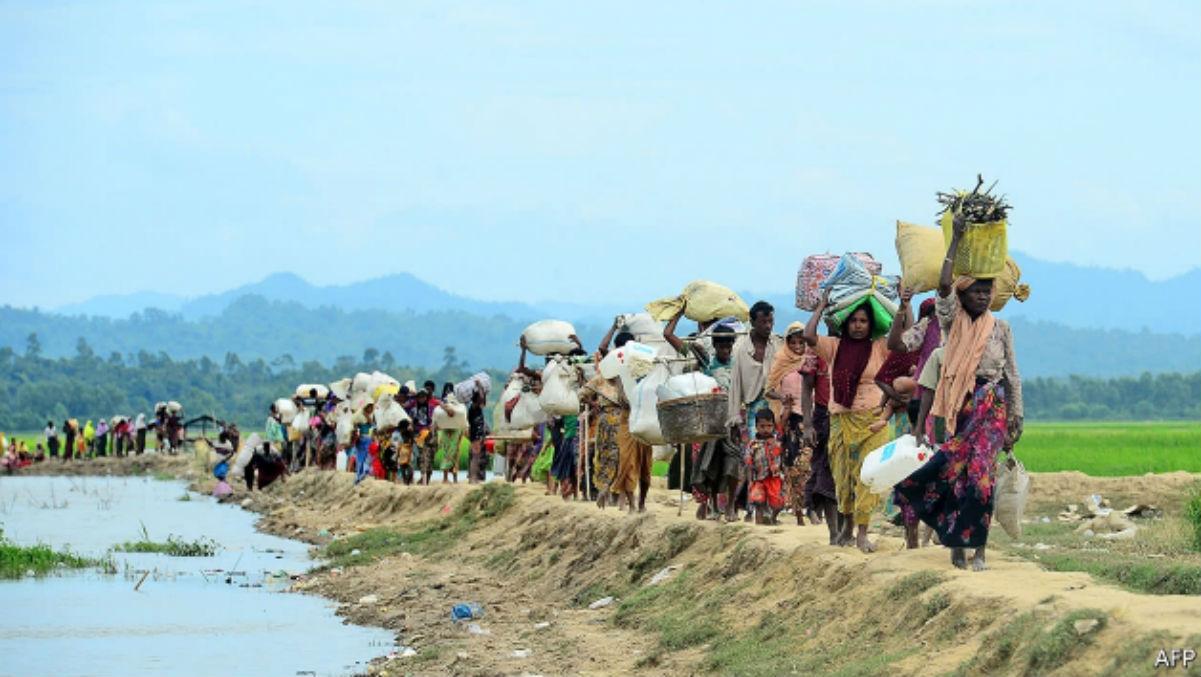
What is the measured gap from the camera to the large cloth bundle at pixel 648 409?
49.2 ft

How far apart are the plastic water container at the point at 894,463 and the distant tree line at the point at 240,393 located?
80.6 metres

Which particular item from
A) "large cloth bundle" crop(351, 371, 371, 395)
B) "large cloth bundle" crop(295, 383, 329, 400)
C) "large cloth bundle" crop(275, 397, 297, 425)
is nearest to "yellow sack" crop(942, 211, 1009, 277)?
"large cloth bundle" crop(351, 371, 371, 395)

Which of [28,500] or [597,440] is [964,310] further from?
[28,500]

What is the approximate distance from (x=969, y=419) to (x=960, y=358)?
325 millimetres

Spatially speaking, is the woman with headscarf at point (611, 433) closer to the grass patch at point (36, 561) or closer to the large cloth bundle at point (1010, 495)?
the large cloth bundle at point (1010, 495)

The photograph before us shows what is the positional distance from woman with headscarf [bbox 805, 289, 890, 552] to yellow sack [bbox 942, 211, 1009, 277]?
1.55 m

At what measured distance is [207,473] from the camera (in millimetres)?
47312

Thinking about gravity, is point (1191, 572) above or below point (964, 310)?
below

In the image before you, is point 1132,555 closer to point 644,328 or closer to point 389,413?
point 644,328

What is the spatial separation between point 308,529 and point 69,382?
96.4 meters

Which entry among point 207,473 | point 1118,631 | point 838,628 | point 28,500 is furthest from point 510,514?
point 207,473

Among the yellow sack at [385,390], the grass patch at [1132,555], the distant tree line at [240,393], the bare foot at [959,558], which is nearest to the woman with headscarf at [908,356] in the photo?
the bare foot at [959,558]

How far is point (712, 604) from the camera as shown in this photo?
480 inches

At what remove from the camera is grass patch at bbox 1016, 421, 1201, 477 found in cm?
3241
